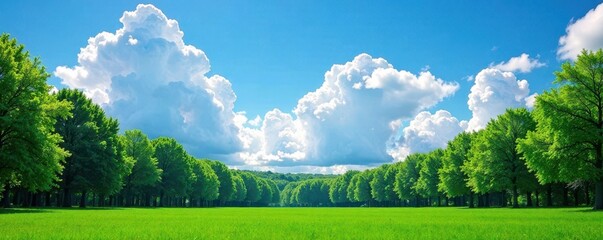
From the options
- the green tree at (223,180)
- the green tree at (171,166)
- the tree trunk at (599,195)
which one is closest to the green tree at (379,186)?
the green tree at (223,180)

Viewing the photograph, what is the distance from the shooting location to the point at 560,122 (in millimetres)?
42094

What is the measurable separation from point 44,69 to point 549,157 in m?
45.9

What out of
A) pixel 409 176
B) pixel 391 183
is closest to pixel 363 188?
pixel 391 183

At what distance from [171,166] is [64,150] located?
37929 millimetres

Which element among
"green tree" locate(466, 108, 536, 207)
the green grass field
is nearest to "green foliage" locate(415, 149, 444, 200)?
"green tree" locate(466, 108, 536, 207)

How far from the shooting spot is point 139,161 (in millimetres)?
78875

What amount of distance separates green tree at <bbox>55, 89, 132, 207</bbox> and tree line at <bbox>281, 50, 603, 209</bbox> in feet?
160

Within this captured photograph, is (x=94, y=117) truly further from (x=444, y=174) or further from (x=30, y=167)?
(x=444, y=174)

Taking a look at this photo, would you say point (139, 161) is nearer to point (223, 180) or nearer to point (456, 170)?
point (456, 170)

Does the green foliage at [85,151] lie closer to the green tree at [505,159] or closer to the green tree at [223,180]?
the green tree at [505,159]

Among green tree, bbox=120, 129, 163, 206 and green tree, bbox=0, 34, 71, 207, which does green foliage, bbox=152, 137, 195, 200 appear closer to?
green tree, bbox=120, 129, 163, 206

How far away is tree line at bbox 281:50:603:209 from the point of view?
42.3m

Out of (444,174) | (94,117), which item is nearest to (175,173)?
(94,117)

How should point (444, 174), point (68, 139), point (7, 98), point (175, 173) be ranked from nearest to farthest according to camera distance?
point (7, 98) → point (68, 139) → point (444, 174) → point (175, 173)
